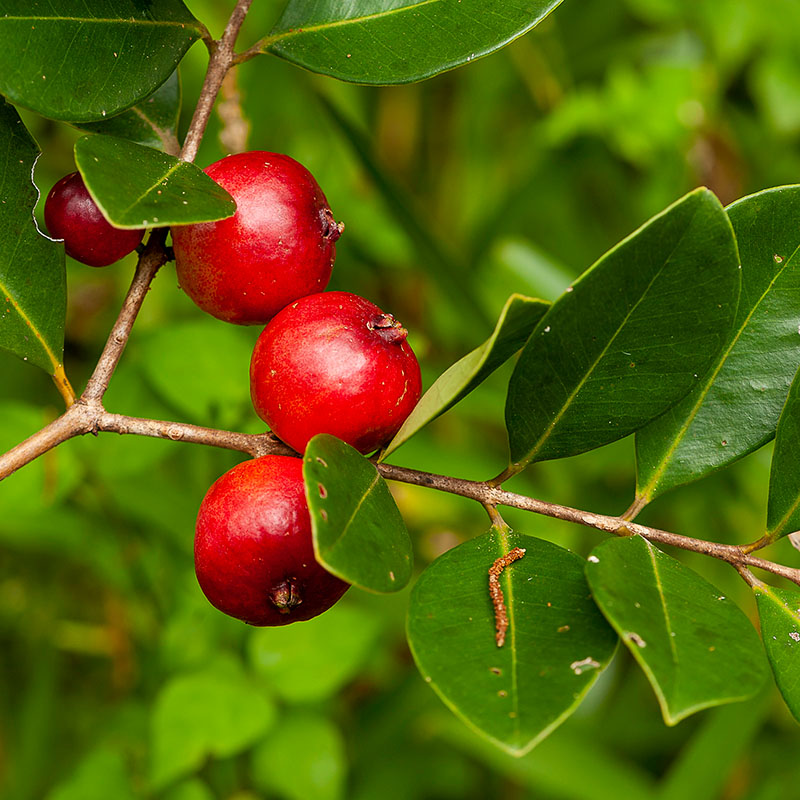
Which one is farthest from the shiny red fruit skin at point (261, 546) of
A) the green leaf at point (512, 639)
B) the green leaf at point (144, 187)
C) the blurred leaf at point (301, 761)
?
the blurred leaf at point (301, 761)

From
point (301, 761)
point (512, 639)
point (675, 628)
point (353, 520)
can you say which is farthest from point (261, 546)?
point (301, 761)

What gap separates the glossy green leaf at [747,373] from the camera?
2.78 feet

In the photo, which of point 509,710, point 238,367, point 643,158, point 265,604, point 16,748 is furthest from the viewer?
point 643,158

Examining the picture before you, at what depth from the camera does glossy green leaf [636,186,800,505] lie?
33.4 inches

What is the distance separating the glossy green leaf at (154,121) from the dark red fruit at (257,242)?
17 cm

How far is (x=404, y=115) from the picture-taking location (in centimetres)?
303

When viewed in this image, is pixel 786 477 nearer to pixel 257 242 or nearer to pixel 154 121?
pixel 257 242

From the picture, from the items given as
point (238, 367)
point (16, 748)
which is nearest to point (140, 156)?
point (238, 367)

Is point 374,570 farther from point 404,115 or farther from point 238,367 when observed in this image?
point 404,115

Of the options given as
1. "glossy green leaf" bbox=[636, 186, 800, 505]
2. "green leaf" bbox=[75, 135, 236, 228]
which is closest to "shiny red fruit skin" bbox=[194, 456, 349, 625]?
"green leaf" bbox=[75, 135, 236, 228]

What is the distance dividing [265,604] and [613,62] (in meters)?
2.62

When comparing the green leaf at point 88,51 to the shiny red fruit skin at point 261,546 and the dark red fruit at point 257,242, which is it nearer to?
the dark red fruit at point 257,242

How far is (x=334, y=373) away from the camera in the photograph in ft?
2.55

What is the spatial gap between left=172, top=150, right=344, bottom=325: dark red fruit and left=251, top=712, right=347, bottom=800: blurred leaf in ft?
3.07
